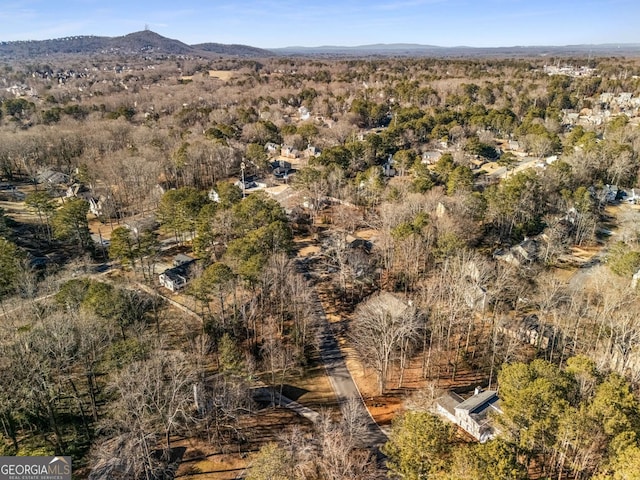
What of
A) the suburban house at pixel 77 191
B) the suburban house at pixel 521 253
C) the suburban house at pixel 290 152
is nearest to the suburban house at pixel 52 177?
the suburban house at pixel 77 191

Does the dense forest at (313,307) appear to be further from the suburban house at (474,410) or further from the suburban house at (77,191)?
the suburban house at (474,410)

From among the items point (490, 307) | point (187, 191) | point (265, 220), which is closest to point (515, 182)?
point (490, 307)

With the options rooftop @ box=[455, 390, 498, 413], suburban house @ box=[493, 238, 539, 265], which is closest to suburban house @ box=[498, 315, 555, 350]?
rooftop @ box=[455, 390, 498, 413]

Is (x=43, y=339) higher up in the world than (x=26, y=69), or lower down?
lower down

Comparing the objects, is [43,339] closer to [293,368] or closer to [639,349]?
[293,368]

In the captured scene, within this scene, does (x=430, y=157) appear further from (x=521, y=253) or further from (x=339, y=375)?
(x=339, y=375)

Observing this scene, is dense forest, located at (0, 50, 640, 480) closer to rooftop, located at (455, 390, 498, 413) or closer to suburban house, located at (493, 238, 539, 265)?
suburban house, located at (493, 238, 539, 265)
